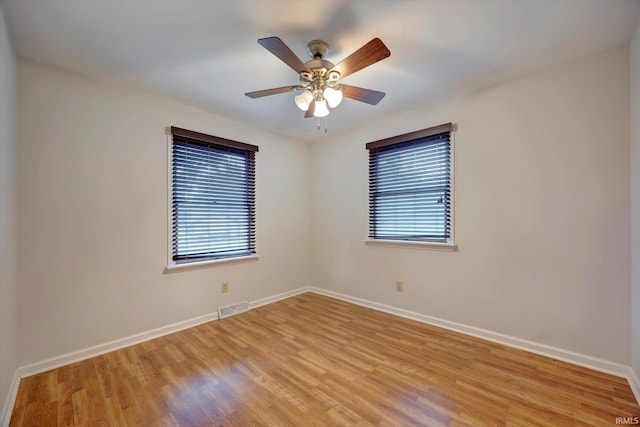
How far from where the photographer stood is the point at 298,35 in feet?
5.92

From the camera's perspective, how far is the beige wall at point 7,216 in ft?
5.13

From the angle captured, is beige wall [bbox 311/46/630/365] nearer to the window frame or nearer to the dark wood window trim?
the window frame

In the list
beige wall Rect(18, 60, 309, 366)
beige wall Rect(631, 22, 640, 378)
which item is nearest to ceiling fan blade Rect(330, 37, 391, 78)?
beige wall Rect(631, 22, 640, 378)

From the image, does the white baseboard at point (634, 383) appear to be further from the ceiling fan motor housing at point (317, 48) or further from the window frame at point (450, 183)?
the ceiling fan motor housing at point (317, 48)

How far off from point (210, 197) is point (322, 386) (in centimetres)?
232

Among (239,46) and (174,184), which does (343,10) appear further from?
(174,184)

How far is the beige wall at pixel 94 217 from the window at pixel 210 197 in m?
0.13

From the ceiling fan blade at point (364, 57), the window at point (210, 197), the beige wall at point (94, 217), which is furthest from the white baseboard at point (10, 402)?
the ceiling fan blade at point (364, 57)

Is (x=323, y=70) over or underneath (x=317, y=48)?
underneath

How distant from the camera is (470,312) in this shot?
263 centimetres

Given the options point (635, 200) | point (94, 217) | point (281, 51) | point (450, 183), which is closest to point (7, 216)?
point (94, 217)

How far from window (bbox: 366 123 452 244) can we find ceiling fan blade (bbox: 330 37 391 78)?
57.6 inches

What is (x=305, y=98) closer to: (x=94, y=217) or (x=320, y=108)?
(x=320, y=108)

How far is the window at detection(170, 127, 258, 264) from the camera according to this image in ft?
9.39
